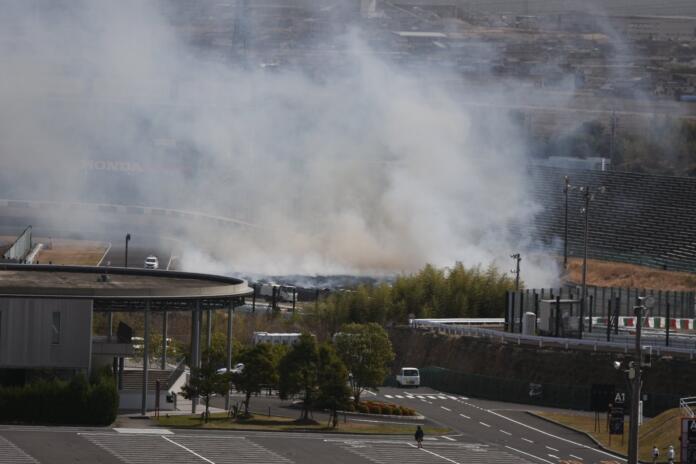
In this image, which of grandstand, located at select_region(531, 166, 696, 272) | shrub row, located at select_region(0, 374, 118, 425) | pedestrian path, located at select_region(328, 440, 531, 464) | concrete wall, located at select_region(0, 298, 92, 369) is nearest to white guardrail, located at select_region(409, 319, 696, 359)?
pedestrian path, located at select_region(328, 440, 531, 464)

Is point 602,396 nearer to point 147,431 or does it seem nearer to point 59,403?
point 147,431

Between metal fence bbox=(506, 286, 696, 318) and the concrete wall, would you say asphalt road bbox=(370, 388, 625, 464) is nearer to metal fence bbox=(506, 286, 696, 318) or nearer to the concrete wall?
metal fence bbox=(506, 286, 696, 318)

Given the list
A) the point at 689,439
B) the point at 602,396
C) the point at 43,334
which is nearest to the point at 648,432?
the point at 602,396

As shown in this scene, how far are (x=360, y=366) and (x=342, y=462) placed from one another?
15738 mm

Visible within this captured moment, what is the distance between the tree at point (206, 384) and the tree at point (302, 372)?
6.77 feet

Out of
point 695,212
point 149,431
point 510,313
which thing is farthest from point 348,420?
point 695,212

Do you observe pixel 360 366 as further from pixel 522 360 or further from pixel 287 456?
pixel 287 456

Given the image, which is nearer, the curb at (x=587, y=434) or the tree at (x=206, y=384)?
the curb at (x=587, y=434)

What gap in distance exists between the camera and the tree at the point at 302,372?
68062 mm

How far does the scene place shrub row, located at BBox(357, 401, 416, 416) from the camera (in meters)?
70.9

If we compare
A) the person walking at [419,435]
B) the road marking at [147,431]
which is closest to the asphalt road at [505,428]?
the person walking at [419,435]

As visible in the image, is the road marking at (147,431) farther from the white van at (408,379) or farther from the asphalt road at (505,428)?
the white van at (408,379)

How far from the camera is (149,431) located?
62844mm

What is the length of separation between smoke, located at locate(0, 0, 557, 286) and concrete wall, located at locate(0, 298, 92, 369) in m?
48.1
